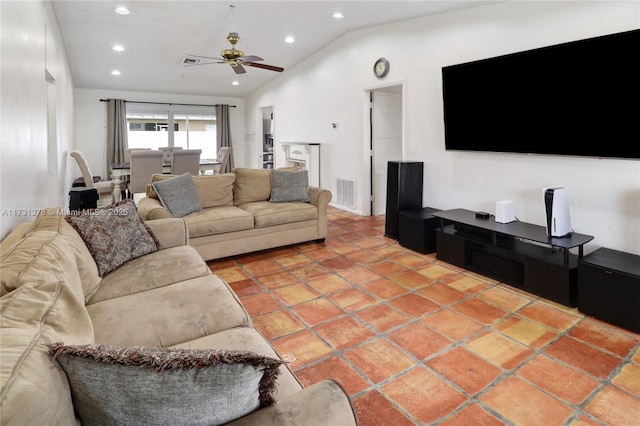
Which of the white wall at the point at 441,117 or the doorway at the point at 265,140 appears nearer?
the white wall at the point at 441,117

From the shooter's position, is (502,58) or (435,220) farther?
(435,220)

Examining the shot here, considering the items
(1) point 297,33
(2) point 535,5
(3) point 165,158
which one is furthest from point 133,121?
(2) point 535,5

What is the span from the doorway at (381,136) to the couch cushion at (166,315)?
4026 mm

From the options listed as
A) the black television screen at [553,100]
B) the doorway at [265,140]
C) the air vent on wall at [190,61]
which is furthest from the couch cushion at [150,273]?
the doorway at [265,140]

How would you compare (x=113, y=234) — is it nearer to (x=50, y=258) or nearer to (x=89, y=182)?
(x=50, y=258)

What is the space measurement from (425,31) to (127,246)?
13.6ft

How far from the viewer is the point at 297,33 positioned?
560 centimetres

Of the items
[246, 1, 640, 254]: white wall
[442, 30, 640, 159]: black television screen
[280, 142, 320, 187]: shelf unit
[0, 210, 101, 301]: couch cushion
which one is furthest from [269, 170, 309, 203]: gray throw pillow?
[0, 210, 101, 301]: couch cushion

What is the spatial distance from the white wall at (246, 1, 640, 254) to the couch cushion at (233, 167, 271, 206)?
5.93 ft

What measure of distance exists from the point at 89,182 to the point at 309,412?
5688 millimetres

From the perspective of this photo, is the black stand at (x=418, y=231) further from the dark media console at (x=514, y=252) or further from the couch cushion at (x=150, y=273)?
the couch cushion at (x=150, y=273)

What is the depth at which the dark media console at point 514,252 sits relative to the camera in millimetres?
2838

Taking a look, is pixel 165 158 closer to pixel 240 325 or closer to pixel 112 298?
pixel 112 298

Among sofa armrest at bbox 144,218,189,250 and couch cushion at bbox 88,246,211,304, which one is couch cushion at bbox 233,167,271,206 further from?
couch cushion at bbox 88,246,211,304
